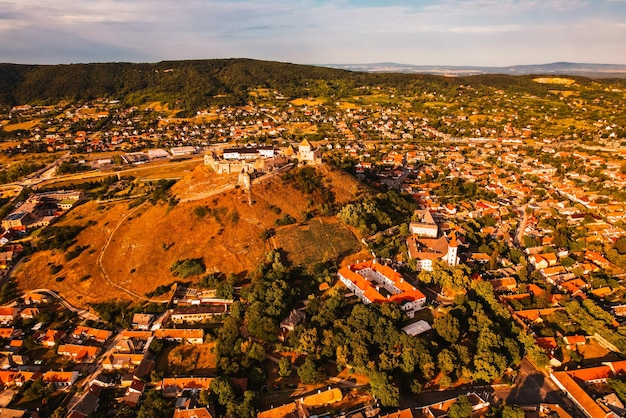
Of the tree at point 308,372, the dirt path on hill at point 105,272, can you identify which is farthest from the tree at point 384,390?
the dirt path on hill at point 105,272

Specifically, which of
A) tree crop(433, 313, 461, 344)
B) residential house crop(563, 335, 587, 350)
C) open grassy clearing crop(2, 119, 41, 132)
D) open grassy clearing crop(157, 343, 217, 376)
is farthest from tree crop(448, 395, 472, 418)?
open grassy clearing crop(2, 119, 41, 132)

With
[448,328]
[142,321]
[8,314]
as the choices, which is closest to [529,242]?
[448,328]

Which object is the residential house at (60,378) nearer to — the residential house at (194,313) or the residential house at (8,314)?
the residential house at (194,313)

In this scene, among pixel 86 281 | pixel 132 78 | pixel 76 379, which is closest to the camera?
pixel 76 379

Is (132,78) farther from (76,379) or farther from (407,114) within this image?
(76,379)

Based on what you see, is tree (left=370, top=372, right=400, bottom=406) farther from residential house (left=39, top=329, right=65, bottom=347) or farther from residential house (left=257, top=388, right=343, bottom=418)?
residential house (left=39, top=329, right=65, bottom=347)

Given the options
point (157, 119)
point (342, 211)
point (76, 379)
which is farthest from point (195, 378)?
point (157, 119)

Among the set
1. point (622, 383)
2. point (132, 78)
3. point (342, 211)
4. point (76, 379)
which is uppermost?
point (132, 78)
